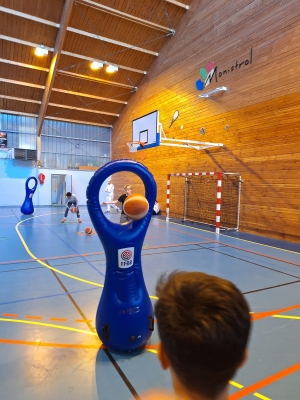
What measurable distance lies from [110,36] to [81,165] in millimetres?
9576

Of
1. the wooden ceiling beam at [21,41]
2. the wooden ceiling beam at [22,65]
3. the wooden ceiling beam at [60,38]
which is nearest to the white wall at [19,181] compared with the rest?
the wooden ceiling beam at [60,38]

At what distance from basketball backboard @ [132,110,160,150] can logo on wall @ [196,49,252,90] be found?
2.30m

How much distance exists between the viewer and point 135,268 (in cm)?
282

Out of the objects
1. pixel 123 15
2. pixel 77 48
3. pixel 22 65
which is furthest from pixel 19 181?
pixel 123 15

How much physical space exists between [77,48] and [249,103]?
1010 centimetres

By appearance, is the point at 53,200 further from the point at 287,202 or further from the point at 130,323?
the point at 130,323

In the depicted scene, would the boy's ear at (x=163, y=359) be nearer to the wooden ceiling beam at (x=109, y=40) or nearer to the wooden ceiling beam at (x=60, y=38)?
the wooden ceiling beam at (x=60, y=38)

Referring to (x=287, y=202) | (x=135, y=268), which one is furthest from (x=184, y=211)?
(x=135, y=268)

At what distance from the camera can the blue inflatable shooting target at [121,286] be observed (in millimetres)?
2662

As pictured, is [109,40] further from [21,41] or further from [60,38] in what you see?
[21,41]

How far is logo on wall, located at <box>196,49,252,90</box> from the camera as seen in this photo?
33.1ft

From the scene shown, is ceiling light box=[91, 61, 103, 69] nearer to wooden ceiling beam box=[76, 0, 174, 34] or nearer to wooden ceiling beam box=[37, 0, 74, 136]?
wooden ceiling beam box=[37, 0, 74, 136]

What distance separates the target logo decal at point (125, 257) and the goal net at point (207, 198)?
7593 mm

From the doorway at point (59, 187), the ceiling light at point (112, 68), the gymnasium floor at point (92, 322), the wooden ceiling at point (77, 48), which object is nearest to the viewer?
the gymnasium floor at point (92, 322)
